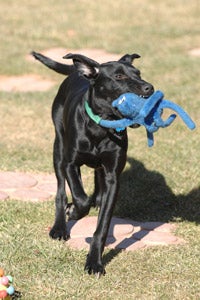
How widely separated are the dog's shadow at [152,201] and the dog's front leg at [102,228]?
0.69 meters

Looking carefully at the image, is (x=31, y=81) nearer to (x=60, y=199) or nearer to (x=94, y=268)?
Answer: (x=60, y=199)

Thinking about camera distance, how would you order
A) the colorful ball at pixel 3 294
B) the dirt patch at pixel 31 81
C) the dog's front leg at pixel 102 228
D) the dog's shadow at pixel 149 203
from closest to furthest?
the colorful ball at pixel 3 294 < the dog's front leg at pixel 102 228 < the dog's shadow at pixel 149 203 < the dirt patch at pixel 31 81

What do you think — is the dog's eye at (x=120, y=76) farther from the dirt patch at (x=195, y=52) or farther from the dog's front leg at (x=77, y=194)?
the dirt patch at (x=195, y=52)

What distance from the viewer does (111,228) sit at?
6.11 meters

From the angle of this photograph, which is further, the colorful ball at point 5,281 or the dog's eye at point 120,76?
the dog's eye at point 120,76

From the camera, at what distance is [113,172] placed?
540 cm

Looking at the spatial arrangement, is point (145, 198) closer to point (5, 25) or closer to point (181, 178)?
point (181, 178)

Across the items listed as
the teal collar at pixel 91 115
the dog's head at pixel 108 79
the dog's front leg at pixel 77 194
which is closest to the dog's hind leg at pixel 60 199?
the dog's front leg at pixel 77 194

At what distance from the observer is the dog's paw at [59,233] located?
5.71 m

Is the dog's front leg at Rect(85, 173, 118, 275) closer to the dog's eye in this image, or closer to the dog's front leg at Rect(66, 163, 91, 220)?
the dog's front leg at Rect(66, 163, 91, 220)

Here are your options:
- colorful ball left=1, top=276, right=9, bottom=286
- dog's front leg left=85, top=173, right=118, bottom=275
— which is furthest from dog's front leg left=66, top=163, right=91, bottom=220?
colorful ball left=1, top=276, right=9, bottom=286

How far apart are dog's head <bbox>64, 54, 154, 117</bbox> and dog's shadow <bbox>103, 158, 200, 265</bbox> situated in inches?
52.5

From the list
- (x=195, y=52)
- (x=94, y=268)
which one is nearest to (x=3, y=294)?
(x=94, y=268)

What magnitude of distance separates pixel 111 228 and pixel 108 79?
1.51 m
